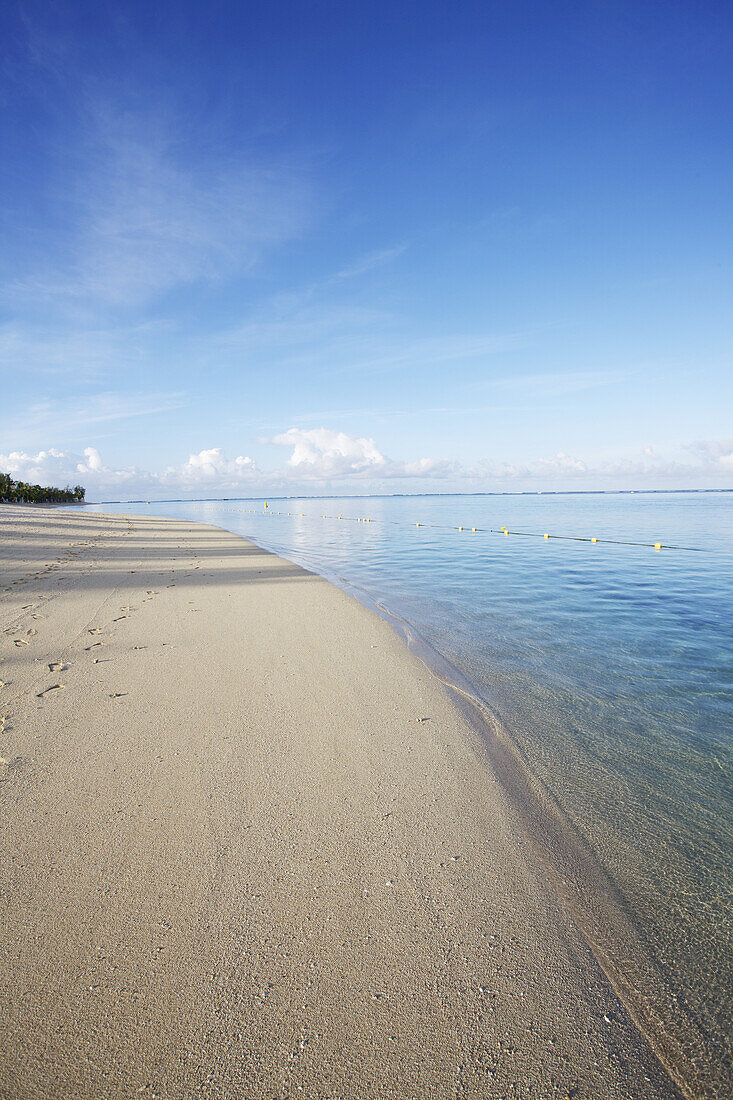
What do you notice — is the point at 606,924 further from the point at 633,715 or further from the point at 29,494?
the point at 29,494

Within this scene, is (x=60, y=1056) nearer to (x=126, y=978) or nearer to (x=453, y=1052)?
(x=126, y=978)

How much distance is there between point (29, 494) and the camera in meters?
80.6

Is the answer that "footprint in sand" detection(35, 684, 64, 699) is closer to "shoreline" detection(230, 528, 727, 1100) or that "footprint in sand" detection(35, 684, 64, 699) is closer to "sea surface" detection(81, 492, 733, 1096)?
"shoreline" detection(230, 528, 727, 1100)

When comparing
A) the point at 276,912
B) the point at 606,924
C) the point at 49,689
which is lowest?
the point at 606,924

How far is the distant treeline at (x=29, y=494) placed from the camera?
70.2 m

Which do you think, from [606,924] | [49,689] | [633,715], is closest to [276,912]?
[606,924]

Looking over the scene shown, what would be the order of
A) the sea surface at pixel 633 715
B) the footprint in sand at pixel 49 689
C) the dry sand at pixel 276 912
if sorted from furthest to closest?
the footprint in sand at pixel 49 689 < the sea surface at pixel 633 715 < the dry sand at pixel 276 912

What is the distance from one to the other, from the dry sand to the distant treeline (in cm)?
8016

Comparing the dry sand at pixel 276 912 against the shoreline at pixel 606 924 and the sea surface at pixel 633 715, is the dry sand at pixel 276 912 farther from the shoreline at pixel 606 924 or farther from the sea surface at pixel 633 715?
the sea surface at pixel 633 715

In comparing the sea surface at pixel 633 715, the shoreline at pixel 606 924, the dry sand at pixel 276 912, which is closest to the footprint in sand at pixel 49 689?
the dry sand at pixel 276 912

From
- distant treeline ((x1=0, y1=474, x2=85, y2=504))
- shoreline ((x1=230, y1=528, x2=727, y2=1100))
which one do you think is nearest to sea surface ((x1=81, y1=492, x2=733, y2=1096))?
shoreline ((x1=230, y1=528, x2=727, y2=1100))

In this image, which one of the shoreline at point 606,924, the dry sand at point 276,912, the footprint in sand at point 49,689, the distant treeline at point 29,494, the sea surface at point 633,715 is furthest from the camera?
the distant treeline at point 29,494

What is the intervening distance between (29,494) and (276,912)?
312 feet

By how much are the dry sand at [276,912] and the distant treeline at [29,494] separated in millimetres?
80156
